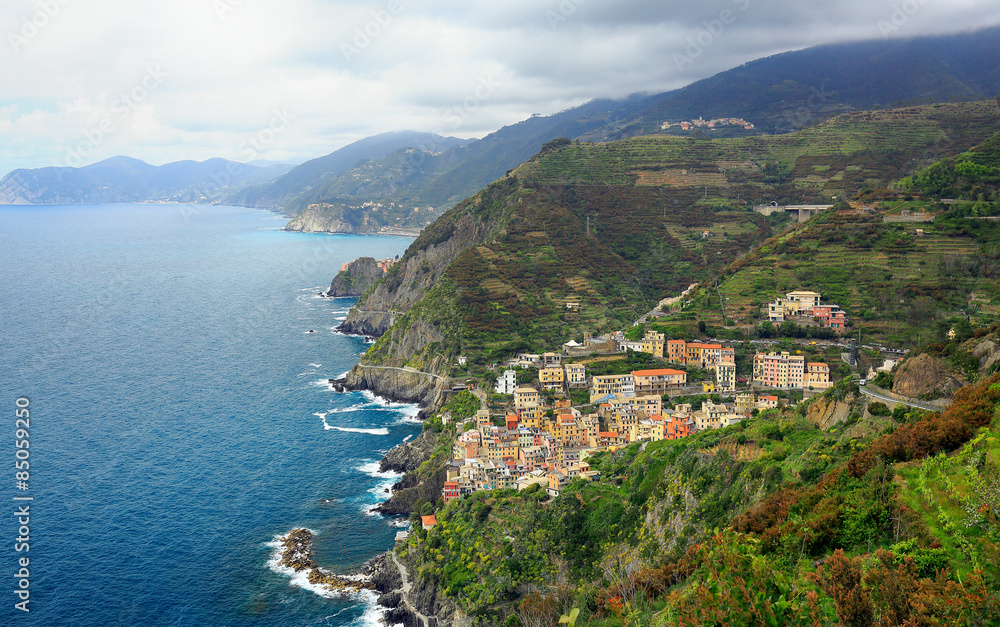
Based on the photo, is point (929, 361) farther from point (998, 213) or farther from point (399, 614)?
point (998, 213)

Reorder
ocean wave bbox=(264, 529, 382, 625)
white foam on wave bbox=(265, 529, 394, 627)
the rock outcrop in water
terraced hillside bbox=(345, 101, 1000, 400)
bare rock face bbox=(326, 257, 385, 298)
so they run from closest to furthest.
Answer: white foam on wave bbox=(265, 529, 394, 627)
ocean wave bbox=(264, 529, 382, 625)
the rock outcrop in water
terraced hillside bbox=(345, 101, 1000, 400)
bare rock face bbox=(326, 257, 385, 298)

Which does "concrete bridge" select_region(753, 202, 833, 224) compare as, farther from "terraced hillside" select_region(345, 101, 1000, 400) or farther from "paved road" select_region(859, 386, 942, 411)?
"paved road" select_region(859, 386, 942, 411)

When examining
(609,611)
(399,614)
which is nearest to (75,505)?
(399,614)

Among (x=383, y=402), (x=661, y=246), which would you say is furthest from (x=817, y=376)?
(x=661, y=246)

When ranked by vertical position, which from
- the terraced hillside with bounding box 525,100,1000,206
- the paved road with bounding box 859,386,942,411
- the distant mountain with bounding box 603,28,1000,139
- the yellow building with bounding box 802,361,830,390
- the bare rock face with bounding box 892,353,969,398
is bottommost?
the yellow building with bounding box 802,361,830,390

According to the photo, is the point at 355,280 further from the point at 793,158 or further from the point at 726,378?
the point at 726,378

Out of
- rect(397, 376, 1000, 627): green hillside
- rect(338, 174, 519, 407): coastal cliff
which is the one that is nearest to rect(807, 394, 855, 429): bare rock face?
rect(397, 376, 1000, 627): green hillside
